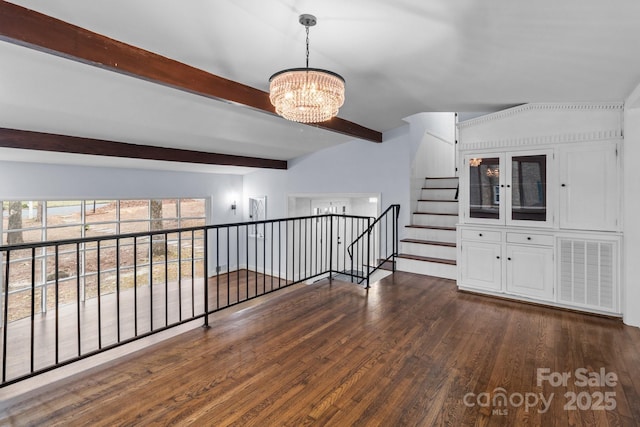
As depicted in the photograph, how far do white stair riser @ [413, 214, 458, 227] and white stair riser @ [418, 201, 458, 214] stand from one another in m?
0.20

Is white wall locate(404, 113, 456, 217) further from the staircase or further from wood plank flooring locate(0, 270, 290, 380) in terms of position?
wood plank flooring locate(0, 270, 290, 380)

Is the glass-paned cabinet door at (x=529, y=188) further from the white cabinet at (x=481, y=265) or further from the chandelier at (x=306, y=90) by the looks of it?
the chandelier at (x=306, y=90)

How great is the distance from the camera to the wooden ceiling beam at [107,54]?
78.8 inches

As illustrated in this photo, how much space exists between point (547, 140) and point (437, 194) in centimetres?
238

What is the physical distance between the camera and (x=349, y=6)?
2.05m

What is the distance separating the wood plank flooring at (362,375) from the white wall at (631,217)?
0.23 m

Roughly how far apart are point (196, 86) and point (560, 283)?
14.1ft

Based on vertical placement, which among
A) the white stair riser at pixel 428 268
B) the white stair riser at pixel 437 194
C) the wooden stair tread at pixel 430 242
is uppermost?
the white stair riser at pixel 437 194

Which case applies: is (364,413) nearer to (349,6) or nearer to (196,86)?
(349,6)

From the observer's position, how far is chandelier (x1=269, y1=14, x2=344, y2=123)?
6.94ft

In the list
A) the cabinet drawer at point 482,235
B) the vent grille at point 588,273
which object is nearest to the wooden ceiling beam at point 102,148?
the cabinet drawer at point 482,235

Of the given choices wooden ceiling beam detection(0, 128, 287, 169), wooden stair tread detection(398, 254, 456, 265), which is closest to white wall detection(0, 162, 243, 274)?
wooden ceiling beam detection(0, 128, 287, 169)

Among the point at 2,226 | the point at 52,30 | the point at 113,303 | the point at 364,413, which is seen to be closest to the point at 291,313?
the point at 364,413

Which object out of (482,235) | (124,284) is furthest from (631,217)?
(124,284)
